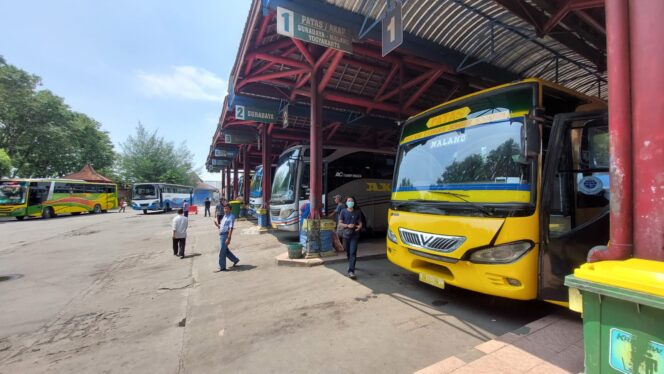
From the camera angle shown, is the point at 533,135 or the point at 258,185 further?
the point at 258,185

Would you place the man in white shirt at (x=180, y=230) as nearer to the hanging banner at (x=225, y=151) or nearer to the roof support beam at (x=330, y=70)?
the roof support beam at (x=330, y=70)

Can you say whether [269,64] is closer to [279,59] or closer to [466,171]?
[279,59]

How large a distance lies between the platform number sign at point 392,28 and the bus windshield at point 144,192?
91.7ft

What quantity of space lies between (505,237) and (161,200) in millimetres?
30337

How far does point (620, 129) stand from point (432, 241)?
7.80ft

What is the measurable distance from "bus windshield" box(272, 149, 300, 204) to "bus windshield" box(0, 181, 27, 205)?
2226cm

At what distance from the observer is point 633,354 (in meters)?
1.59

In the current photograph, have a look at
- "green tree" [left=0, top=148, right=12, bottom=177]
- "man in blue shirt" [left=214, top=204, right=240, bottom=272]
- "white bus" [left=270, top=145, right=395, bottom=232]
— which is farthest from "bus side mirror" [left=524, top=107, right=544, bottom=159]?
"green tree" [left=0, top=148, right=12, bottom=177]

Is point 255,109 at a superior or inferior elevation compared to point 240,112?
superior

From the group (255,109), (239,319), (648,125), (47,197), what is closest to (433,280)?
(239,319)

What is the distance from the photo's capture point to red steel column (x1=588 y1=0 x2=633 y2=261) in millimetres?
1979

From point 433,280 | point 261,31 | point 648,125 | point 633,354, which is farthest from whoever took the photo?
point 261,31

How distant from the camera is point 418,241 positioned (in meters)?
4.24

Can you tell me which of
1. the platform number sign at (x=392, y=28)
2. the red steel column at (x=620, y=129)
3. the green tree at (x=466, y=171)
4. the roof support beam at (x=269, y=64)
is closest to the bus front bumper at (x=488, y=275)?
the green tree at (x=466, y=171)
